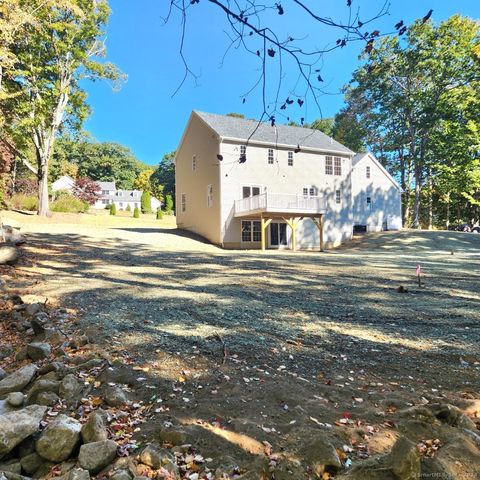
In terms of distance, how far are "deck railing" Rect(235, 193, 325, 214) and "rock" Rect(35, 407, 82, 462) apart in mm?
16019

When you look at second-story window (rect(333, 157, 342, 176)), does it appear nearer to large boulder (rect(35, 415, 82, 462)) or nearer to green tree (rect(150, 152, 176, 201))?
large boulder (rect(35, 415, 82, 462))

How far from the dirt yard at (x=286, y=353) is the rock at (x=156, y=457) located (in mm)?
184

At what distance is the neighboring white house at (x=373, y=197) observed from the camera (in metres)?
29.5

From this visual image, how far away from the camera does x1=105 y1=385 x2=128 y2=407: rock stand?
2855mm

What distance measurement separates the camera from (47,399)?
113 inches

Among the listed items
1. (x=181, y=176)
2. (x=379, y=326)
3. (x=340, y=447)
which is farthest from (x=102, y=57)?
(x=340, y=447)

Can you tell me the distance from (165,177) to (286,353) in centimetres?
6252

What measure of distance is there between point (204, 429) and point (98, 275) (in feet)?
21.6

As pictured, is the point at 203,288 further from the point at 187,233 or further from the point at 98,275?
the point at 187,233

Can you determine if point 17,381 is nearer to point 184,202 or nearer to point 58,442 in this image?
point 58,442

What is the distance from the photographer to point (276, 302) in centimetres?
652

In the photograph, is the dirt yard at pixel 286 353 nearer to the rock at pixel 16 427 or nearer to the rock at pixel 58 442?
the rock at pixel 58 442

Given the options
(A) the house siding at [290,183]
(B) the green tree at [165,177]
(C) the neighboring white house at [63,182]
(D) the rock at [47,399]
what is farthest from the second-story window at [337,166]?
(B) the green tree at [165,177]

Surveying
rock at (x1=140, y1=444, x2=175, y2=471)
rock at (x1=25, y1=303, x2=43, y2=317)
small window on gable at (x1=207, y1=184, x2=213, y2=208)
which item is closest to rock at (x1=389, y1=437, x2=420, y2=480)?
rock at (x1=140, y1=444, x2=175, y2=471)
